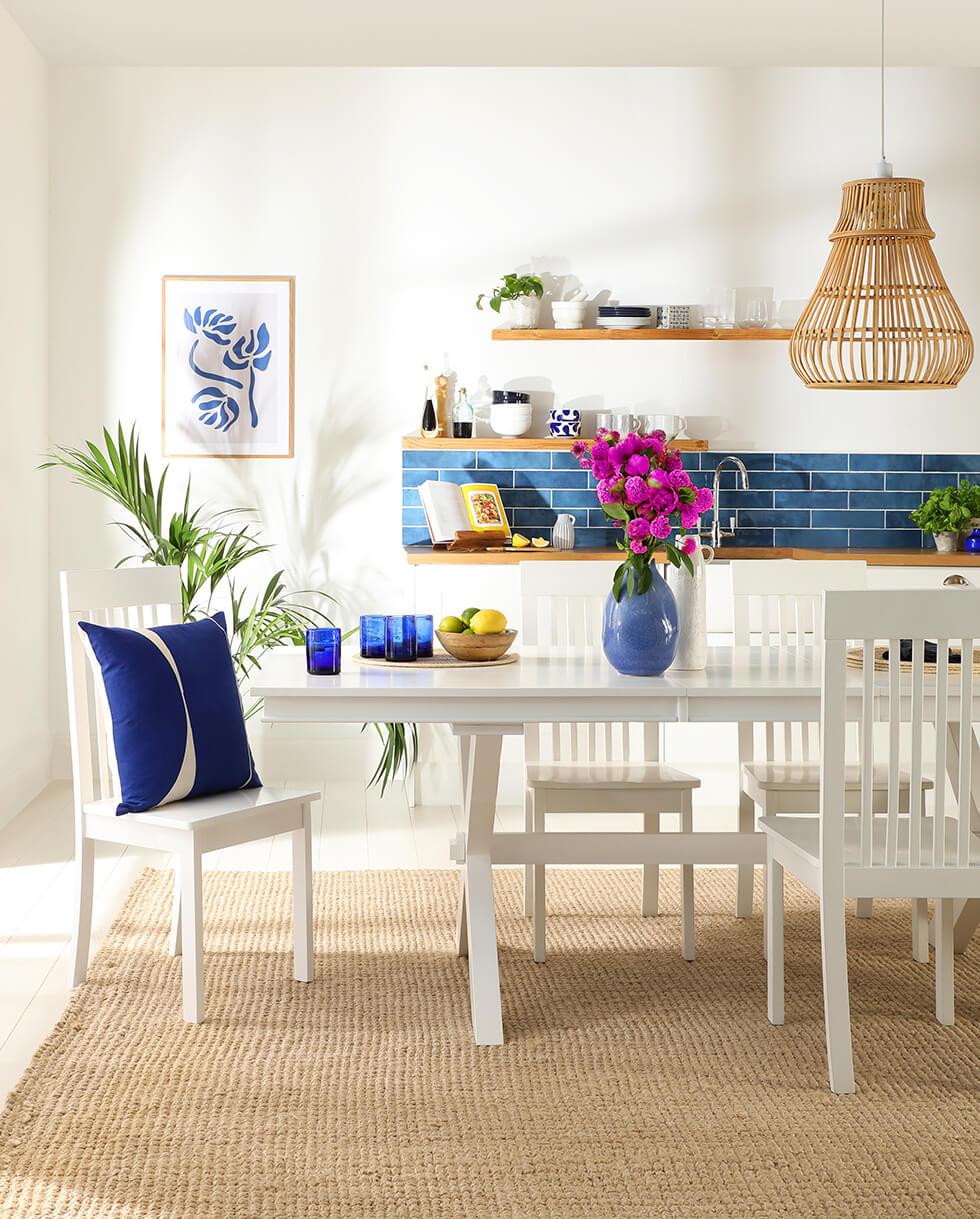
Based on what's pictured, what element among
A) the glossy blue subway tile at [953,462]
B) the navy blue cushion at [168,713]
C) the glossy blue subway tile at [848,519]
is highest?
the glossy blue subway tile at [953,462]

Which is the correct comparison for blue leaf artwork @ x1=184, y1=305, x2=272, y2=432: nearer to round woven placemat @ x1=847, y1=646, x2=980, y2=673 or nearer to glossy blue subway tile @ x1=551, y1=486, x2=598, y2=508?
glossy blue subway tile @ x1=551, y1=486, x2=598, y2=508

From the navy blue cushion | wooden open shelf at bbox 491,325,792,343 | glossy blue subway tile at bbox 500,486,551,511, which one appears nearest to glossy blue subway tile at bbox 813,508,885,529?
wooden open shelf at bbox 491,325,792,343

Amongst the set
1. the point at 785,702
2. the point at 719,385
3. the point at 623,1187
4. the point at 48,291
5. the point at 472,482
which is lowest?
the point at 623,1187

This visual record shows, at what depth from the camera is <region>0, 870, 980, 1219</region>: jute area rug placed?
7.12 ft

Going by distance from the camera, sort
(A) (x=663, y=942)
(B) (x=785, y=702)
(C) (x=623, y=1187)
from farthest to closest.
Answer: (A) (x=663, y=942)
(B) (x=785, y=702)
(C) (x=623, y=1187)

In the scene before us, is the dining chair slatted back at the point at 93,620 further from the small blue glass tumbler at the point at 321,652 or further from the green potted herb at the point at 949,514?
the green potted herb at the point at 949,514

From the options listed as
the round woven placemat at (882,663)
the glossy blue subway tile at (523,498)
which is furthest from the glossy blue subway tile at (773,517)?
the round woven placemat at (882,663)

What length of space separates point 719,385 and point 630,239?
27.8 inches

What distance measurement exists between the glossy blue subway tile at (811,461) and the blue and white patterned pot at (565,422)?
868 millimetres

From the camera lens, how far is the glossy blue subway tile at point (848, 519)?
5.69 metres

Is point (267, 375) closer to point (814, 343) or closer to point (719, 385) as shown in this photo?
point (719, 385)

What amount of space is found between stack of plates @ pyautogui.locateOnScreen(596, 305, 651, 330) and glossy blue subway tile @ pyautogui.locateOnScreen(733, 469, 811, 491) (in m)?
0.79

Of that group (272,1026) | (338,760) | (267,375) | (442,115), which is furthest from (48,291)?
(272,1026)

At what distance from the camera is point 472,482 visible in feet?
18.5
